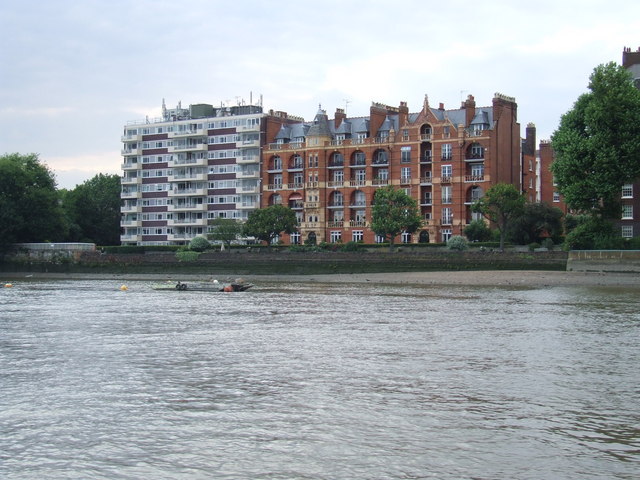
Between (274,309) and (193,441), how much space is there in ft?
120

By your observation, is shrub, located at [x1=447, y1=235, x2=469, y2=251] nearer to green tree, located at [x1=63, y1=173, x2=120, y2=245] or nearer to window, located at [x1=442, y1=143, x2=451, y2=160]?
window, located at [x1=442, y1=143, x2=451, y2=160]

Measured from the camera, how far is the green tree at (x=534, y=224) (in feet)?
342

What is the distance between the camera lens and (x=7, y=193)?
4783 inches

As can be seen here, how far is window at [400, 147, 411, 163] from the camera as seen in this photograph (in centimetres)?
12800

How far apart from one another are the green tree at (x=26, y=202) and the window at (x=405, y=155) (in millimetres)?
55067

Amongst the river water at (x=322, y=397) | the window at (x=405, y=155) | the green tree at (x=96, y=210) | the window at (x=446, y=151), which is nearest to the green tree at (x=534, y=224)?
the window at (x=446, y=151)

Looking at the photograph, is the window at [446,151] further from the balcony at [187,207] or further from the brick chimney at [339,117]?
the balcony at [187,207]

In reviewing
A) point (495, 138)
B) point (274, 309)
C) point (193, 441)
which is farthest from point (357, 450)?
point (495, 138)

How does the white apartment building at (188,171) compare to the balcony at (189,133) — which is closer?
the white apartment building at (188,171)

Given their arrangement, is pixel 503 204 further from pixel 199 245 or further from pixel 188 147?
pixel 188 147

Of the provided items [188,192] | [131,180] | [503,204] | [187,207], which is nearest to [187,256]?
[187,207]

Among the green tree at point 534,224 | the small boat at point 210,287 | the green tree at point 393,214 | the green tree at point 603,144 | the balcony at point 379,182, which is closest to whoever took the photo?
the small boat at point 210,287

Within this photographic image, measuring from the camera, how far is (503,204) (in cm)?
9994

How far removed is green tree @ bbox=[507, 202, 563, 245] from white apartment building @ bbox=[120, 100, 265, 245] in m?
58.2
